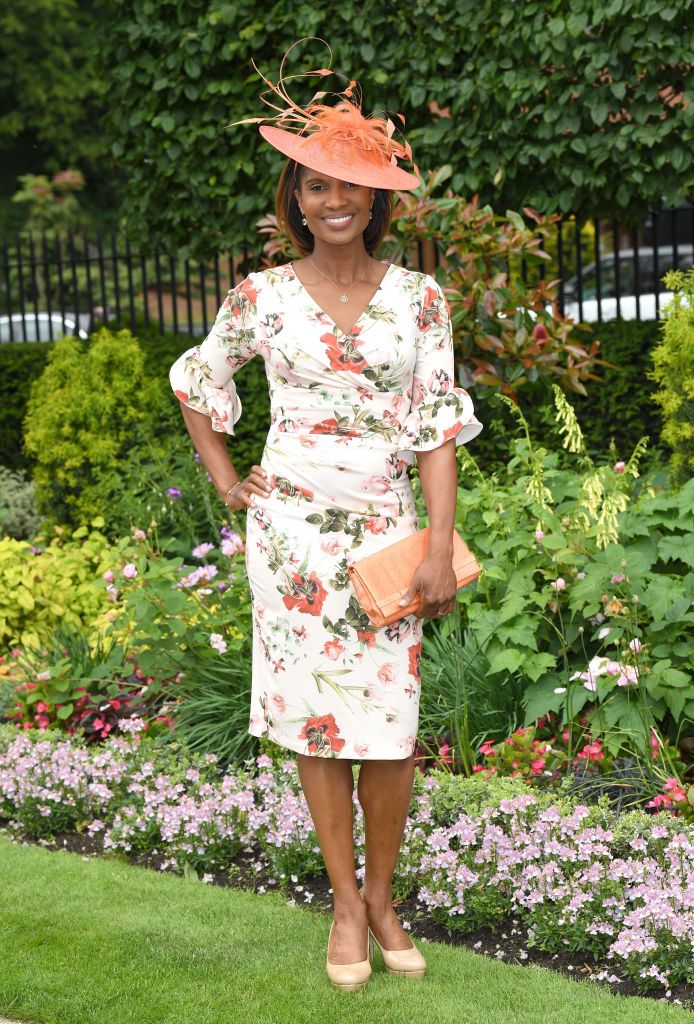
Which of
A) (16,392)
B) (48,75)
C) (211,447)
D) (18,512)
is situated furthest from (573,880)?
(48,75)

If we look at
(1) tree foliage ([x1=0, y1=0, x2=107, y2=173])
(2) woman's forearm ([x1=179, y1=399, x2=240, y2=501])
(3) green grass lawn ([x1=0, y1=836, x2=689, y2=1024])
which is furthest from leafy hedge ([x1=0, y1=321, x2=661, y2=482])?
(1) tree foliage ([x1=0, y1=0, x2=107, y2=173])

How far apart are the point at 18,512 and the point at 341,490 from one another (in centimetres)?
580

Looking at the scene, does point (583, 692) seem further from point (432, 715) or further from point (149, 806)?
point (149, 806)

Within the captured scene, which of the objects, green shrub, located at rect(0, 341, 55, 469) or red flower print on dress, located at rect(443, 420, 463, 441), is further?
green shrub, located at rect(0, 341, 55, 469)

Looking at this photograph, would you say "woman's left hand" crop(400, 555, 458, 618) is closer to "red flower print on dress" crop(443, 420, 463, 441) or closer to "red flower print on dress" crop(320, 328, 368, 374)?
"red flower print on dress" crop(443, 420, 463, 441)

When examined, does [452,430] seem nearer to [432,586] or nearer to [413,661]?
[432,586]

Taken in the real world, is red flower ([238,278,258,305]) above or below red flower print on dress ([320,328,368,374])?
above

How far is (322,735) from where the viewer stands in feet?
10.4

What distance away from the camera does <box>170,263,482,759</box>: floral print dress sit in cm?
312

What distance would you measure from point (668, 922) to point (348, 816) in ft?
2.77

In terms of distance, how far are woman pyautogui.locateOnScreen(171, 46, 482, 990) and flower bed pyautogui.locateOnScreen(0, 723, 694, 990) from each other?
0.47 m

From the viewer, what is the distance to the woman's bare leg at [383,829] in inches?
127

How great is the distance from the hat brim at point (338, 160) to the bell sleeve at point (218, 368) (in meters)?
0.33

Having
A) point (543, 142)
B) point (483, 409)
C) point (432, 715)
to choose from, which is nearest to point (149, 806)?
point (432, 715)
